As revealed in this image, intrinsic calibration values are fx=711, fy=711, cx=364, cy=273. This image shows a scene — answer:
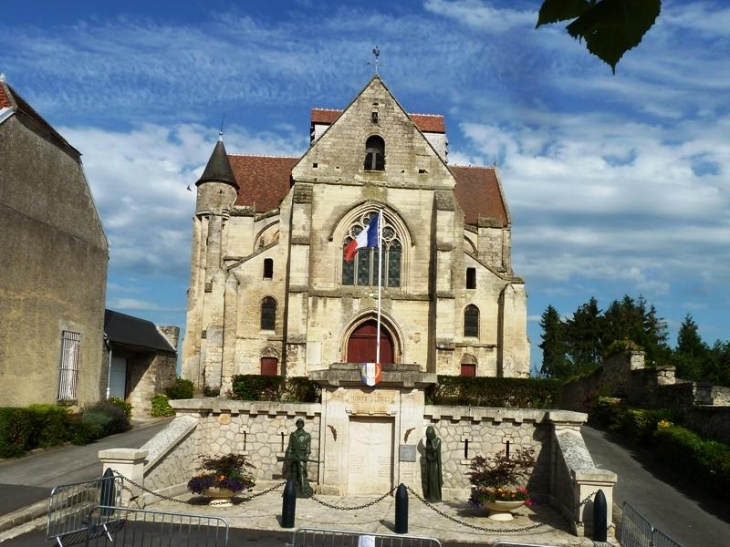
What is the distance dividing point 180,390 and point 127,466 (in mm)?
16232

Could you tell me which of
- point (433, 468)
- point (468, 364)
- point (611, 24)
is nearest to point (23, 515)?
point (433, 468)

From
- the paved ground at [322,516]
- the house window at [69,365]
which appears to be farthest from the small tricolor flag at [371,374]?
the house window at [69,365]

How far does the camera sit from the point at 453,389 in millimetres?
21219

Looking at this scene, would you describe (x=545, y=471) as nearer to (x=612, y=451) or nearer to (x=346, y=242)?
(x=612, y=451)

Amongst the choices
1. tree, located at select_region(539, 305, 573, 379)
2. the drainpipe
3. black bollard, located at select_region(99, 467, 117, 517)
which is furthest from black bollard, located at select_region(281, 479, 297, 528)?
tree, located at select_region(539, 305, 573, 379)

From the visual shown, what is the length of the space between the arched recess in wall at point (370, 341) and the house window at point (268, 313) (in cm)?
324

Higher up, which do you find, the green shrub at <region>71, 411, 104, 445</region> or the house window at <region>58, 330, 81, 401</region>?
the house window at <region>58, 330, 81, 401</region>

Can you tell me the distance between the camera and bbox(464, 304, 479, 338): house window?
29.1 metres

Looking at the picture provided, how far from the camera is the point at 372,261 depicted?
2833cm

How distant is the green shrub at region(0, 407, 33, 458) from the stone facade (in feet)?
3.05

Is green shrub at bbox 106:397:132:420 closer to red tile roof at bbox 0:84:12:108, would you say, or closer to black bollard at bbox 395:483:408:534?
red tile roof at bbox 0:84:12:108

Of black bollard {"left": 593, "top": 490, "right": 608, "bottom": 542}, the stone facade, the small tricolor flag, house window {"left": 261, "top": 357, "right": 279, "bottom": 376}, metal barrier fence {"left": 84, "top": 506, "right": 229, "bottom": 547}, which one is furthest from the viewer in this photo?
house window {"left": 261, "top": 357, "right": 279, "bottom": 376}

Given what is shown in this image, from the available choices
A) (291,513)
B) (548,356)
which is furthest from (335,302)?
(548,356)

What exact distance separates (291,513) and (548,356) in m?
57.5
